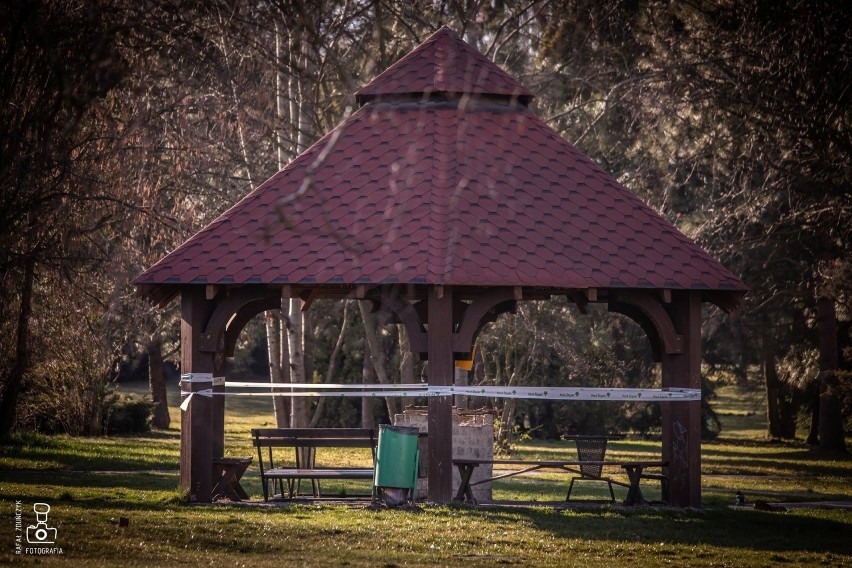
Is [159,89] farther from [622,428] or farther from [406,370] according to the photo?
[622,428]

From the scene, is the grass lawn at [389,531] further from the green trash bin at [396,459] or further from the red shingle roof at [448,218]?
the red shingle roof at [448,218]

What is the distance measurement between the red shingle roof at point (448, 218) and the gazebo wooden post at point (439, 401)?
543 millimetres

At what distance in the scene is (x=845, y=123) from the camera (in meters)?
21.0

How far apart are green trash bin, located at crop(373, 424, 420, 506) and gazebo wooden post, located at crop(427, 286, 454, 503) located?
27 centimetres

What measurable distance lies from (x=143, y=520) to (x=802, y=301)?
65.5 ft

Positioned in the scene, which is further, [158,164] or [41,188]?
[158,164]

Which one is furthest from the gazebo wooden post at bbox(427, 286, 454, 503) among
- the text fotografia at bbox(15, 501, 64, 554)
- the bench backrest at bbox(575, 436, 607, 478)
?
the text fotografia at bbox(15, 501, 64, 554)

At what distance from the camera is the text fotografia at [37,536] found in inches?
387

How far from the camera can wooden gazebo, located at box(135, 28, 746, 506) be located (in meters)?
13.4

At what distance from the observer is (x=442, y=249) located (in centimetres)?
1345

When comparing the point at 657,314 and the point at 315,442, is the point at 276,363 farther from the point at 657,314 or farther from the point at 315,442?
the point at 657,314

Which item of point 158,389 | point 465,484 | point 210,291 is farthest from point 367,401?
point 210,291

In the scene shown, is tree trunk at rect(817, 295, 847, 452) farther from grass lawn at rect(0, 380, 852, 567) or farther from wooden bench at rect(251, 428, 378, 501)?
wooden bench at rect(251, 428, 378, 501)

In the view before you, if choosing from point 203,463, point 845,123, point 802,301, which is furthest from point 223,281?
point 802,301
